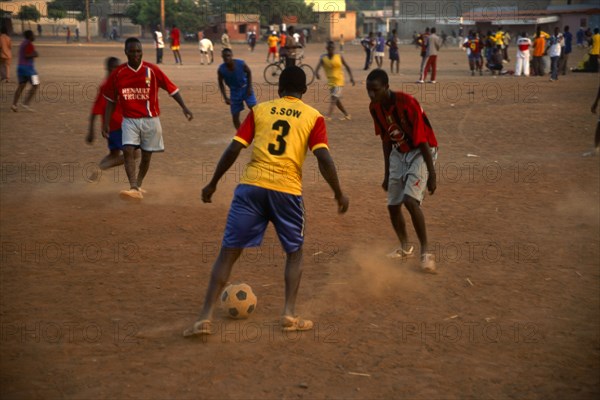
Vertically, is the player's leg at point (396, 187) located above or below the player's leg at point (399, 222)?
above

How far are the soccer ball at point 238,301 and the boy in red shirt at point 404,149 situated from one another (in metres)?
1.90

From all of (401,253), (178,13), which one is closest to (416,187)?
(401,253)

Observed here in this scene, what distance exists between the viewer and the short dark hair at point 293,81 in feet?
17.0

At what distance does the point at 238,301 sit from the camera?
5551mm

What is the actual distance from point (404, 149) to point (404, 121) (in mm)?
340

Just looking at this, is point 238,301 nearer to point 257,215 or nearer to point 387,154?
point 257,215

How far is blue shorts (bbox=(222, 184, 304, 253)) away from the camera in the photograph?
16.7ft

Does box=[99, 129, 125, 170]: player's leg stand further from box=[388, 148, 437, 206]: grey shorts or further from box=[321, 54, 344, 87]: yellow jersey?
box=[321, 54, 344, 87]: yellow jersey

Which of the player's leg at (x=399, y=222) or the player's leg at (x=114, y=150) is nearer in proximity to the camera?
the player's leg at (x=399, y=222)

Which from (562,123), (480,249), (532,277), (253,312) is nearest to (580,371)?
(532,277)

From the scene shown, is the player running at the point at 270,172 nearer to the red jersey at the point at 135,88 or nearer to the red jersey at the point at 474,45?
the red jersey at the point at 135,88

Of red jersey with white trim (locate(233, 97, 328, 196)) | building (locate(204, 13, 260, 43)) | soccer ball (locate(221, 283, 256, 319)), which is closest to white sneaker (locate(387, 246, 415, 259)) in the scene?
soccer ball (locate(221, 283, 256, 319))

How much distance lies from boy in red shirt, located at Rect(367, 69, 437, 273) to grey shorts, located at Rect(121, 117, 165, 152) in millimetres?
3658

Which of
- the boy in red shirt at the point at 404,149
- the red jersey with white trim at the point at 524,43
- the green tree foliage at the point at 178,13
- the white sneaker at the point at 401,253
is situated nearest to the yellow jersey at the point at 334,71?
the white sneaker at the point at 401,253
